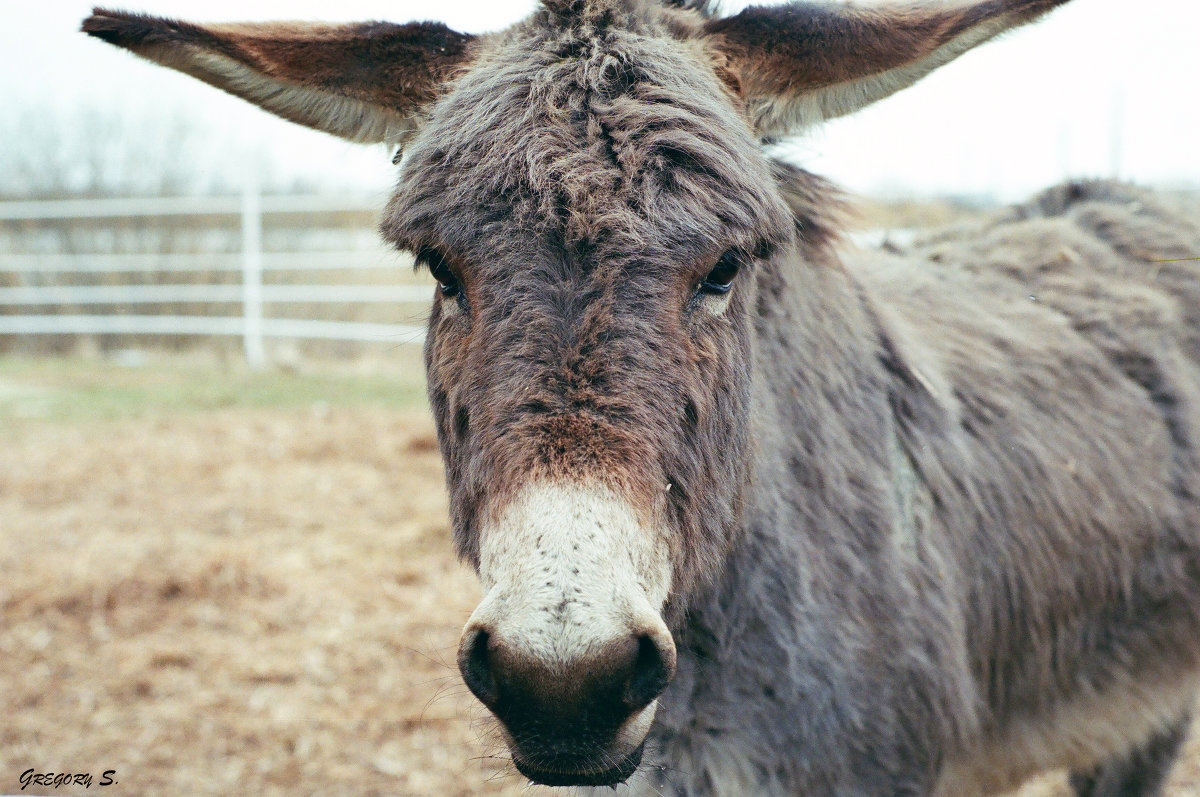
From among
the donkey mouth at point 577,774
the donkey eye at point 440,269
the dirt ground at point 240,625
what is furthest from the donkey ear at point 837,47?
the dirt ground at point 240,625

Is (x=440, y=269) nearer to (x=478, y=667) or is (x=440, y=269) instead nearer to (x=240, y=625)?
(x=478, y=667)

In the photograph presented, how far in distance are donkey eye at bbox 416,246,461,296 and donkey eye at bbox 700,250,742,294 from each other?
0.54m

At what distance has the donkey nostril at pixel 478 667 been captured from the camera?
1272 millimetres

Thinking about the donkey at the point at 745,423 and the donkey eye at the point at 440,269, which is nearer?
the donkey at the point at 745,423

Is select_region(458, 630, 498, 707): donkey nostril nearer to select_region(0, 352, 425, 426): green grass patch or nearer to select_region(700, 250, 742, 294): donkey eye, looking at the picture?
select_region(700, 250, 742, 294): donkey eye

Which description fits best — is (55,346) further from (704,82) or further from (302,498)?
(704,82)

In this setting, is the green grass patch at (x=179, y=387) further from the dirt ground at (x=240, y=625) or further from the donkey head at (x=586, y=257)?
the donkey head at (x=586, y=257)

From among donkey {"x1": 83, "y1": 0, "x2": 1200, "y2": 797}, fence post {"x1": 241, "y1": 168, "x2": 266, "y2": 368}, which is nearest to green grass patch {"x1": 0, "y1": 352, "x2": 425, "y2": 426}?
fence post {"x1": 241, "y1": 168, "x2": 266, "y2": 368}

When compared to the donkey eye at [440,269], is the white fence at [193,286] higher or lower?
lower

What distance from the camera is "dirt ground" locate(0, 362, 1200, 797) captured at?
3.48 metres

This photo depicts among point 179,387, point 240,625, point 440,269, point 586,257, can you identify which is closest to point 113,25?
point 440,269

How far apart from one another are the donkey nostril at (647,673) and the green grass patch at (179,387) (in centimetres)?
858

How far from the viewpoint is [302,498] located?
6.59 m

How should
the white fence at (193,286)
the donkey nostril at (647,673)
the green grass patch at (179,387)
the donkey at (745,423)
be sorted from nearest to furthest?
the donkey nostril at (647,673) < the donkey at (745,423) < the green grass patch at (179,387) < the white fence at (193,286)
